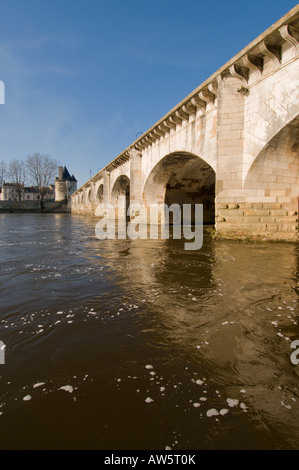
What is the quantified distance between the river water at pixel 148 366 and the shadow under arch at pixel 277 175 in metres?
5.47

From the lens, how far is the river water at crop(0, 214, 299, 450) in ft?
4.03

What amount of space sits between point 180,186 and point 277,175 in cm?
910

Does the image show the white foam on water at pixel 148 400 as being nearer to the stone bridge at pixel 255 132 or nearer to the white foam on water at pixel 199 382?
the white foam on water at pixel 199 382

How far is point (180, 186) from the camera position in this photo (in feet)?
56.3

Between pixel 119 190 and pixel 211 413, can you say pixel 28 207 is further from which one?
pixel 211 413

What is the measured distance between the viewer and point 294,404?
4.64 ft

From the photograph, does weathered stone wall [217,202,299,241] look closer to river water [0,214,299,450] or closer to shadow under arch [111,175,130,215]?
river water [0,214,299,450]

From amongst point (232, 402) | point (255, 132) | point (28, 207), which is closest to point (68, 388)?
point (232, 402)

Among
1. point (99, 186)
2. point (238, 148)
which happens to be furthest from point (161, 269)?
point (99, 186)

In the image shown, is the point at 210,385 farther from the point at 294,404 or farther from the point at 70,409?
the point at 70,409

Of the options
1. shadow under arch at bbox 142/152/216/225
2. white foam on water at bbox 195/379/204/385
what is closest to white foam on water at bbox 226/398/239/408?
white foam on water at bbox 195/379/204/385

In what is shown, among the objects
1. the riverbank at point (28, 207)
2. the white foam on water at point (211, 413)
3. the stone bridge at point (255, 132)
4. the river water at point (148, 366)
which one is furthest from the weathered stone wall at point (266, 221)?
the riverbank at point (28, 207)

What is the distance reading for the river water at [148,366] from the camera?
1229 mm
